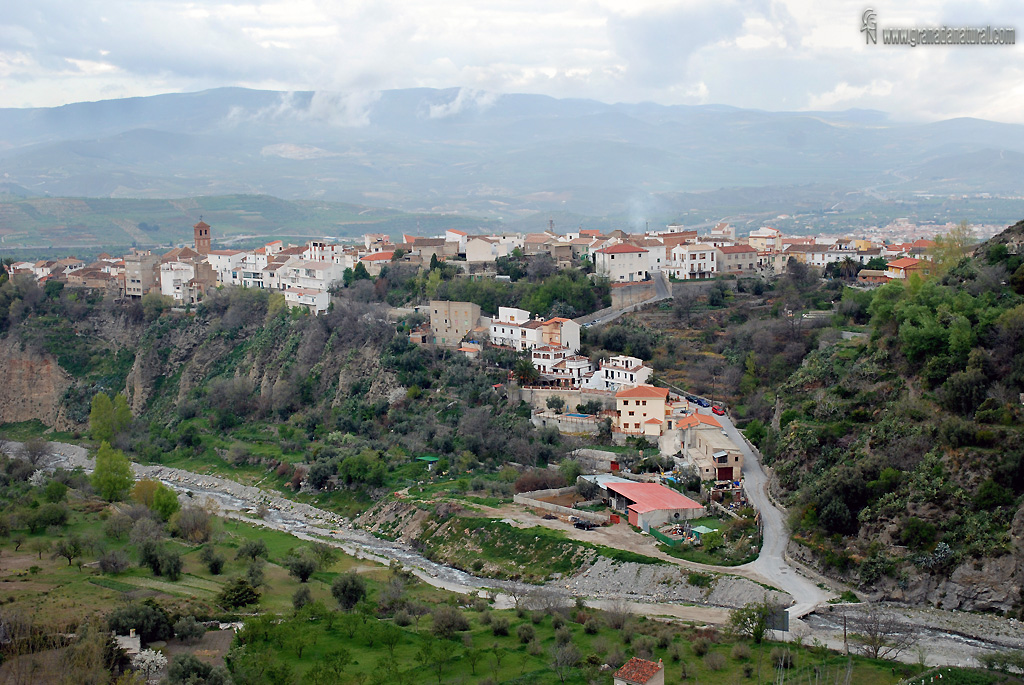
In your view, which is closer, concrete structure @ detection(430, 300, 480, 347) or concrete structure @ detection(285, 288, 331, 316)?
concrete structure @ detection(430, 300, 480, 347)

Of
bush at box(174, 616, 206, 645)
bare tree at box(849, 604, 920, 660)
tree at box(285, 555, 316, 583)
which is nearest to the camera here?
bare tree at box(849, 604, 920, 660)

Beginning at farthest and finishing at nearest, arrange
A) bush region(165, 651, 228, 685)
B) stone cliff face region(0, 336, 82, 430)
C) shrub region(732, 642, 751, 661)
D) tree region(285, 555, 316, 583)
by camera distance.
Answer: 1. stone cliff face region(0, 336, 82, 430)
2. tree region(285, 555, 316, 583)
3. shrub region(732, 642, 751, 661)
4. bush region(165, 651, 228, 685)

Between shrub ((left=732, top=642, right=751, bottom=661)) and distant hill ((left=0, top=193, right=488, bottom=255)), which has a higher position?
distant hill ((left=0, top=193, right=488, bottom=255))

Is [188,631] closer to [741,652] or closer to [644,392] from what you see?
[741,652]

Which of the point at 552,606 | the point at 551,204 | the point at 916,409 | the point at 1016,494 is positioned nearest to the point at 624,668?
the point at 552,606

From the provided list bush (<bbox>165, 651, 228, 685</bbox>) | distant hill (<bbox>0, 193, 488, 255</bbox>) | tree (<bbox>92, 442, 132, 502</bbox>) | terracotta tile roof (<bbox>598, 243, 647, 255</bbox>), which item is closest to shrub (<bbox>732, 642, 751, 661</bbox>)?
bush (<bbox>165, 651, 228, 685</bbox>)

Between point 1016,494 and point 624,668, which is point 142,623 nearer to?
point 624,668

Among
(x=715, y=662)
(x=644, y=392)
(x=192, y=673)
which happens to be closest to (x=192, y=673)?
(x=192, y=673)

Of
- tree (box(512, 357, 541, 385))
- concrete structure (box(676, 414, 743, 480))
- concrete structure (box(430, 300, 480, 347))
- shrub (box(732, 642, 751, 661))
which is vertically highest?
concrete structure (box(430, 300, 480, 347))

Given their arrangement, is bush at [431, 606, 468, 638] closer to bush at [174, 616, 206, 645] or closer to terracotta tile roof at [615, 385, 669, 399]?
bush at [174, 616, 206, 645]
